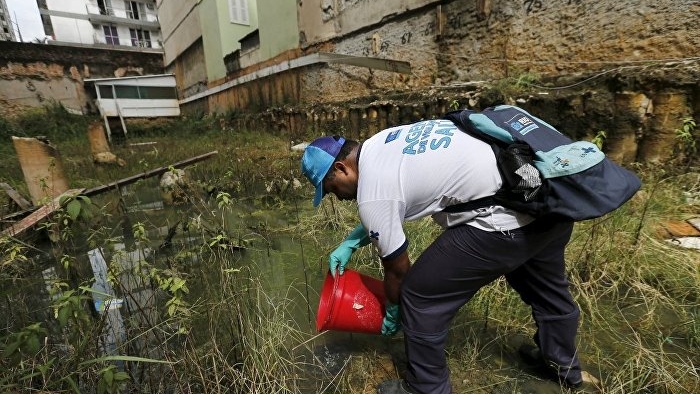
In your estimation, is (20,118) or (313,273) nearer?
(313,273)

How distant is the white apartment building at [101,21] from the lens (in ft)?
84.9

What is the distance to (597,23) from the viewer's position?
477cm

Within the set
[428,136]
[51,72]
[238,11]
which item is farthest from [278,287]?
[51,72]

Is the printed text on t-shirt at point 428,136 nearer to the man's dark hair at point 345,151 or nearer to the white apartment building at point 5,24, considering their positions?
the man's dark hair at point 345,151

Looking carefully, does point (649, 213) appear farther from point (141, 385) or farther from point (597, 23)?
point (141, 385)

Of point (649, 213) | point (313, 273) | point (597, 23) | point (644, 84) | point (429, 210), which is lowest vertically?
point (313, 273)

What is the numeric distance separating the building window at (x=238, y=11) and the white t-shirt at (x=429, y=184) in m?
17.3

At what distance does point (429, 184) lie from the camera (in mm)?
1429

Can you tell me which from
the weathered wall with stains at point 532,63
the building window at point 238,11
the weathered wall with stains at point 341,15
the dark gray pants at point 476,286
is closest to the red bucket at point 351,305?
the dark gray pants at point 476,286

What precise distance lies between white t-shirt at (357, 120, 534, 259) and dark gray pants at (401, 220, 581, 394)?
0.09 m

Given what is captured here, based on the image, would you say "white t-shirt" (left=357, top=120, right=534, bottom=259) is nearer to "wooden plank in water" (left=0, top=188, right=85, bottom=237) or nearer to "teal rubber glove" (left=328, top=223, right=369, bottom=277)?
"teal rubber glove" (left=328, top=223, right=369, bottom=277)

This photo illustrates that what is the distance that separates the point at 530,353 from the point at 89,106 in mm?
25525

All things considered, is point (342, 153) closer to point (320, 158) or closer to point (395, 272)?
point (320, 158)

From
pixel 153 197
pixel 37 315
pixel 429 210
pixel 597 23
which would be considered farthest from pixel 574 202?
pixel 153 197
